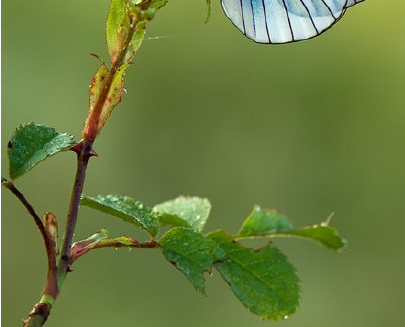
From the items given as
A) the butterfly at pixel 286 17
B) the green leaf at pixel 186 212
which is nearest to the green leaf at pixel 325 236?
the green leaf at pixel 186 212

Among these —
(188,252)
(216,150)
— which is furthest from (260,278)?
(216,150)

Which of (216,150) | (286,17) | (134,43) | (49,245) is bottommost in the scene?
(49,245)

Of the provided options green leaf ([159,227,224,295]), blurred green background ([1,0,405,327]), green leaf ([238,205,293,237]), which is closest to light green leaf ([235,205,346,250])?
green leaf ([238,205,293,237])

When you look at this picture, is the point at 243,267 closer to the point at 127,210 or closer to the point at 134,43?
the point at 127,210

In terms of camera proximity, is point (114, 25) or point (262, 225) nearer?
point (114, 25)

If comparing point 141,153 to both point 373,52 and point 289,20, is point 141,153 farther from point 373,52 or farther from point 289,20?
point 289,20

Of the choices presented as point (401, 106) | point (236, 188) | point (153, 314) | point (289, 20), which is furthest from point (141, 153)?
point (289, 20)
